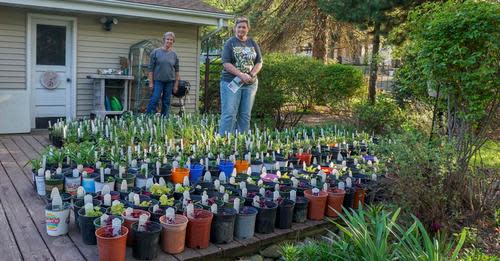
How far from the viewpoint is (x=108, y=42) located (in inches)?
308

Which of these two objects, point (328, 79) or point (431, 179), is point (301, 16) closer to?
point (328, 79)

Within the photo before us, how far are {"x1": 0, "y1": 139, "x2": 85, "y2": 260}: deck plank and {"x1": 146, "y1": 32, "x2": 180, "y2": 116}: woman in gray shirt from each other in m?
2.43

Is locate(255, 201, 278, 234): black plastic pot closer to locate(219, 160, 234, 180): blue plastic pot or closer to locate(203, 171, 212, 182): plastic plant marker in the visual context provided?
locate(203, 171, 212, 182): plastic plant marker

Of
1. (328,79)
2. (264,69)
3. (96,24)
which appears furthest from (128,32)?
(328,79)

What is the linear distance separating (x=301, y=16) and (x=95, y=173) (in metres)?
9.78

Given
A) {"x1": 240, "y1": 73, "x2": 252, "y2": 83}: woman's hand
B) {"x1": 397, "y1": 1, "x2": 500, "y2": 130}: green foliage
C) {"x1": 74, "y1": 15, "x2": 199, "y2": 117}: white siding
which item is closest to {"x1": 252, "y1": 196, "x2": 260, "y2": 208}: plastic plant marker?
{"x1": 397, "y1": 1, "x2": 500, "y2": 130}: green foliage

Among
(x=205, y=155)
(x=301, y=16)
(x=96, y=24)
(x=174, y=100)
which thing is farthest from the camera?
(x=301, y=16)

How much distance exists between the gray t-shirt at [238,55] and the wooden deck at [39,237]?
8.34ft

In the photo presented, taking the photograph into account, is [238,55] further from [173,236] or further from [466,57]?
[173,236]

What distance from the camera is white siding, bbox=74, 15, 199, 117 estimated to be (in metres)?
7.57

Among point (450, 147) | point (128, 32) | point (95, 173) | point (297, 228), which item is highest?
point (128, 32)

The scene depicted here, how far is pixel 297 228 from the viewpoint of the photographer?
328 centimetres

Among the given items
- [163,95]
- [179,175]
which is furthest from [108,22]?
[179,175]

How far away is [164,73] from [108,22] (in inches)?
60.3
